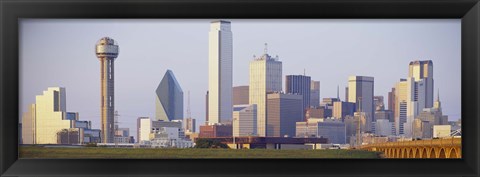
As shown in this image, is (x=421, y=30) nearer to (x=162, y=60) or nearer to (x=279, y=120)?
(x=279, y=120)

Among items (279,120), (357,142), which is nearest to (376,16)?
(357,142)

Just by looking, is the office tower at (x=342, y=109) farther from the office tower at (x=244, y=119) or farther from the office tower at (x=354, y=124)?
the office tower at (x=244, y=119)

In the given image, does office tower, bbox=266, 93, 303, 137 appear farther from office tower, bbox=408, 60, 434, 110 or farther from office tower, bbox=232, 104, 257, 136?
office tower, bbox=408, 60, 434, 110

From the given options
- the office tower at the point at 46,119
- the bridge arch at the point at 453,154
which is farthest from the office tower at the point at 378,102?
the office tower at the point at 46,119

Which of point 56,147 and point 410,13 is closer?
point 410,13

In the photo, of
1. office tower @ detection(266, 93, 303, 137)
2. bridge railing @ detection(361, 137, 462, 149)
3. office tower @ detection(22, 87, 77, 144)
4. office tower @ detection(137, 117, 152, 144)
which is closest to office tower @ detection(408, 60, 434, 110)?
bridge railing @ detection(361, 137, 462, 149)

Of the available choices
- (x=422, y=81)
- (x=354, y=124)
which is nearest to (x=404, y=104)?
(x=354, y=124)
